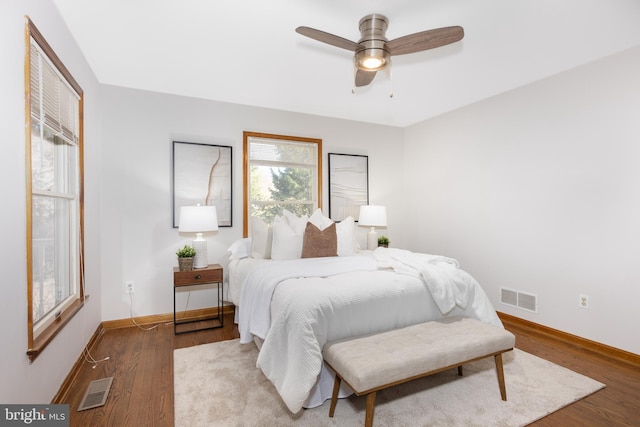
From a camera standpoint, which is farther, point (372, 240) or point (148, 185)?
point (372, 240)

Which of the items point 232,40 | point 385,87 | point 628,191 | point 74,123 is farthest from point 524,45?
point 74,123

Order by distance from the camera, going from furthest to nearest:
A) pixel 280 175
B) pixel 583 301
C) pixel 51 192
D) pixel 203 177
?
pixel 280 175, pixel 203 177, pixel 583 301, pixel 51 192

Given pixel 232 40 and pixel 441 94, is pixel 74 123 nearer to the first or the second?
pixel 232 40

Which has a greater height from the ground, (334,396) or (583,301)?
(583,301)

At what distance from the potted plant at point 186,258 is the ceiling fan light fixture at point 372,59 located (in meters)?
2.39

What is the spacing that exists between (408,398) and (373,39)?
2.38 m

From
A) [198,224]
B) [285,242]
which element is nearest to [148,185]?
[198,224]

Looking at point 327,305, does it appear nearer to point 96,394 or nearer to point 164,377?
point 164,377

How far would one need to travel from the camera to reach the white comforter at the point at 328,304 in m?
1.76

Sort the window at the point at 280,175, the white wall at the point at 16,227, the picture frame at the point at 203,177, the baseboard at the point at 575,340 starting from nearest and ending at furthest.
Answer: the white wall at the point at 16,227, the baseboard at the point at 575,340, the picture frame at the point at 203,177, the window at the point at 280,175

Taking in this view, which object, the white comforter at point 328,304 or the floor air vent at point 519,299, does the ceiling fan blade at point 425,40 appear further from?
the floor air vent at point 519,299

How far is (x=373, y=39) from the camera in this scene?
6.72 feet

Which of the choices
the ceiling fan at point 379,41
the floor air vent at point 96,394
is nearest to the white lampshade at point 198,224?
the floor air vent at point 96,394

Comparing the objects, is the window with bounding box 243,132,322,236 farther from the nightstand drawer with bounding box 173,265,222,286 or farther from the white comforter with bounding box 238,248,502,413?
the white comforter with bounding box 238,248,502,413
